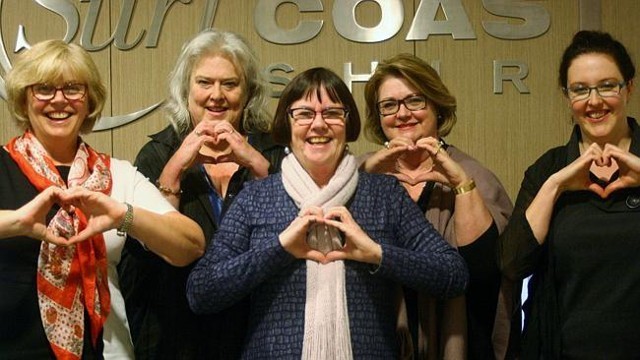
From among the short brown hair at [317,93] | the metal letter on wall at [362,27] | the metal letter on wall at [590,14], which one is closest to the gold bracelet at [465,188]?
the short brown hair at [317,93]

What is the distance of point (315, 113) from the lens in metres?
2.25

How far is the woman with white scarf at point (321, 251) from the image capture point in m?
2.10

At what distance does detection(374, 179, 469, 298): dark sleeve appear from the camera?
211cm

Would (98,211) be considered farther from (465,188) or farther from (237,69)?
(465,188)

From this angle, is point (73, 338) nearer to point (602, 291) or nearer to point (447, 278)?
point (447, 278)

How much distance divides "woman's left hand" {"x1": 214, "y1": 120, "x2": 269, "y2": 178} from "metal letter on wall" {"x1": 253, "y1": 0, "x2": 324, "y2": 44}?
1079 mm

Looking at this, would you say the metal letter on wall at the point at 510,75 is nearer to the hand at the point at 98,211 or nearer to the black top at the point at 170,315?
the black top at the point at 170,315

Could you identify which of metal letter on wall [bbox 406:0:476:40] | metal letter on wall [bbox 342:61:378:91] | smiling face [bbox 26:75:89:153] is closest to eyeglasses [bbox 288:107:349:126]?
smiling face [bbox 26:75:89:153]

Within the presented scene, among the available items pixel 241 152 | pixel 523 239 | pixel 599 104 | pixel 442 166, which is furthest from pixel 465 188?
pixel 241 152

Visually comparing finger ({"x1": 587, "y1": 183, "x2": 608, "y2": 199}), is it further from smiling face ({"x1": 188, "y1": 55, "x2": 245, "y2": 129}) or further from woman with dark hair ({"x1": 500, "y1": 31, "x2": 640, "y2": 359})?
smiling face ({"x1": 188, "y1": 55, "x2": 245, "y2": 129})

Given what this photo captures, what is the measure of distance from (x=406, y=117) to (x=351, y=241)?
2.04ft

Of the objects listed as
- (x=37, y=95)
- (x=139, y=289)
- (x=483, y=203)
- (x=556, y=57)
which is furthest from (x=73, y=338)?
(x=556, y=57)

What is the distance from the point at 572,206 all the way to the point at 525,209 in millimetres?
134

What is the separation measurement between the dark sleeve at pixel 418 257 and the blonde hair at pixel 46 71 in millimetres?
873
